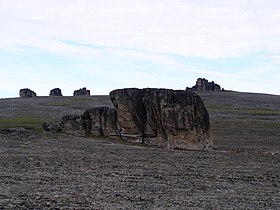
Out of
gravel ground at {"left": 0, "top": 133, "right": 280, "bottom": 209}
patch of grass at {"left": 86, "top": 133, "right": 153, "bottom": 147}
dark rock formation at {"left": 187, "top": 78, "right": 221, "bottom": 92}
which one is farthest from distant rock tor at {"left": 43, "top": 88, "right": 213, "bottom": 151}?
dark rock formation at {"left": 187, "top": 78, "right": 221, "bottom": 92}

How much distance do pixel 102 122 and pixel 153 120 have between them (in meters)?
6.65

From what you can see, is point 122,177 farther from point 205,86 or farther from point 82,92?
point 82,92

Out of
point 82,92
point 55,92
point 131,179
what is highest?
point 82,92

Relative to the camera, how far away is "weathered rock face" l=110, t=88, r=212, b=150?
126ft

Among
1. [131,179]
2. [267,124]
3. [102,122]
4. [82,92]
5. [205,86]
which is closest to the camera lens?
[131,179]

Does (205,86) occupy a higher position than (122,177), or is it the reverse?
(205,86)

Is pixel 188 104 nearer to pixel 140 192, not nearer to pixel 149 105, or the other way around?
pixel 149 105

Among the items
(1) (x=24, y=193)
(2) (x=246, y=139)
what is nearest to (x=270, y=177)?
(1) (x=24, y=193)

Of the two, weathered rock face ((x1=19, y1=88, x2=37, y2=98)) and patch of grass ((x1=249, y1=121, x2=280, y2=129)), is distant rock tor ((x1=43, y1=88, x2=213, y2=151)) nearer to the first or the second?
patch of grass ((x1=249, y1=121, x2=280, y2=129))

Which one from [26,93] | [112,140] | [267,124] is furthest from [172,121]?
[26,93]

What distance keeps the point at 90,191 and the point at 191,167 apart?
30.1 feet

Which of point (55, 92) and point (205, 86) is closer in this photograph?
point (205, 86)

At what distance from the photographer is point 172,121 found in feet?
127

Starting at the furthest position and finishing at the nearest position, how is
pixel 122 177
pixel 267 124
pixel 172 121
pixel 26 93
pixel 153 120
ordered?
pixel 26 93 < pixel 267 124 < pixel 153 120 < pixel 172 121 < pixel 122 177
